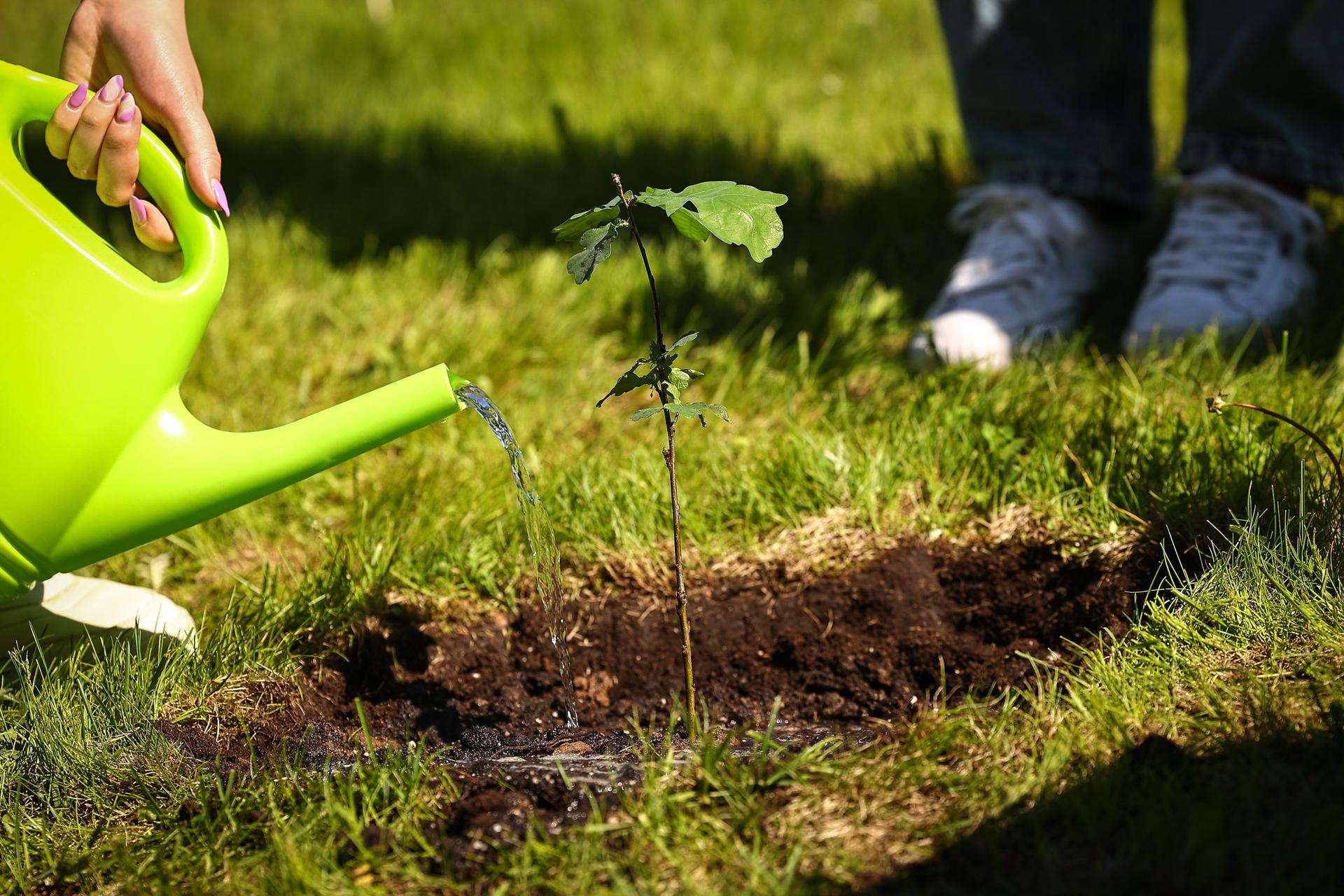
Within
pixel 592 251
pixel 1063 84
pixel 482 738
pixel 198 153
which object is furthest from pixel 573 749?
pixel 1063 84

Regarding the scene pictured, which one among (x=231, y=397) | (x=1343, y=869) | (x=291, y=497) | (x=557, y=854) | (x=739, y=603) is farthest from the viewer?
(x=231, y=397)

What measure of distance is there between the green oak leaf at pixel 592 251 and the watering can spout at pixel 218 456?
0.78ft

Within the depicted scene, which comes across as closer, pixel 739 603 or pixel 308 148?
pixel 739 603

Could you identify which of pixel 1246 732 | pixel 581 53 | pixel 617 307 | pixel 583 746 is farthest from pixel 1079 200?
pixel 581 53

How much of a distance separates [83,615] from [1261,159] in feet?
7.81

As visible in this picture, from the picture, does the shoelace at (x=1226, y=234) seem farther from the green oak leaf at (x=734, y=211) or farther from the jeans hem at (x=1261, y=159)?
the green oak leaf at (x=734, y=211)

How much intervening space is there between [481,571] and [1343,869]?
4.01 ft

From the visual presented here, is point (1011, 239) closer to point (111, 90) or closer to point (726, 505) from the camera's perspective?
point (726, 505)

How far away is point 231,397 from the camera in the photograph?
2.39 metres

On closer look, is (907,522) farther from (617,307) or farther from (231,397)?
(231,397)

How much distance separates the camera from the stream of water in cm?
147

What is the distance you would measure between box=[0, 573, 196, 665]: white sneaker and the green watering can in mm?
252

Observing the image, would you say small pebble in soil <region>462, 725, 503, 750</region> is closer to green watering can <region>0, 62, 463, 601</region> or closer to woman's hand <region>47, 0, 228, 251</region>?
green watering can <region>0, 62, 463, 601</region>

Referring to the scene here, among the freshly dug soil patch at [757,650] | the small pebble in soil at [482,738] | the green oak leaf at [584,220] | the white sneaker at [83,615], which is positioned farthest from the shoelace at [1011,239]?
the white sneaker at [83,615]
